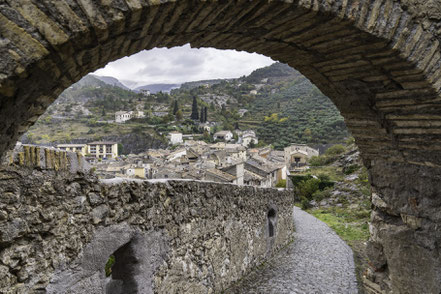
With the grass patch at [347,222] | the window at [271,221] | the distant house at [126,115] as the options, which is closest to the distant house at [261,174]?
the grass patch at [347,222]

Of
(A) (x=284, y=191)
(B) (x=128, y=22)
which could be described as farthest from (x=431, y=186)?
(A) (x=284, y=191)

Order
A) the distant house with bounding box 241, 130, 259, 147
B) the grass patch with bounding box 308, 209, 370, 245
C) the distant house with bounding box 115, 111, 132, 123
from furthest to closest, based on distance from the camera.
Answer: the distant house with bounding box 115, 111, 132, 123 → the distant house with bounding box 241, 130, 259, 147 → the grass patch with bounding box 308, 209, 370, 245

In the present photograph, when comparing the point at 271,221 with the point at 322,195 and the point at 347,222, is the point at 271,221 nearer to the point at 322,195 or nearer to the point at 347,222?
the point at 347,222

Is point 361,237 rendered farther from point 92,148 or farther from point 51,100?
point 92,148

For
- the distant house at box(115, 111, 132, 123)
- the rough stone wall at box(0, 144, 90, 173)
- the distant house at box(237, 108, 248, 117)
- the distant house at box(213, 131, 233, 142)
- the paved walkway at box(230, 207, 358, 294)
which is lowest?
the paved walkway at box(230, 207, 358, 294)

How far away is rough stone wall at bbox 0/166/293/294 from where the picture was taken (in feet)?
6.64

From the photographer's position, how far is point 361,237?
11.7 meters

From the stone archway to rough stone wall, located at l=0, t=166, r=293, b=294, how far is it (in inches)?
29.0

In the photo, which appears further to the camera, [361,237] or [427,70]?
[361,237]

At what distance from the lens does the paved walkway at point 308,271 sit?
6.25 metres

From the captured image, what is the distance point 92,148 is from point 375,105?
5746 centimetres

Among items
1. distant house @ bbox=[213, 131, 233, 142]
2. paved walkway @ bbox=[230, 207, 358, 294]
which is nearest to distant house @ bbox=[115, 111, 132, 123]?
distant house @ bbox=[213, 131, 233, 142]

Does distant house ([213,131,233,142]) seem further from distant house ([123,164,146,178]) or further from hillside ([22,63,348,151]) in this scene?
distant house ([123,164,146,178])

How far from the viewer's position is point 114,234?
2916 mm
